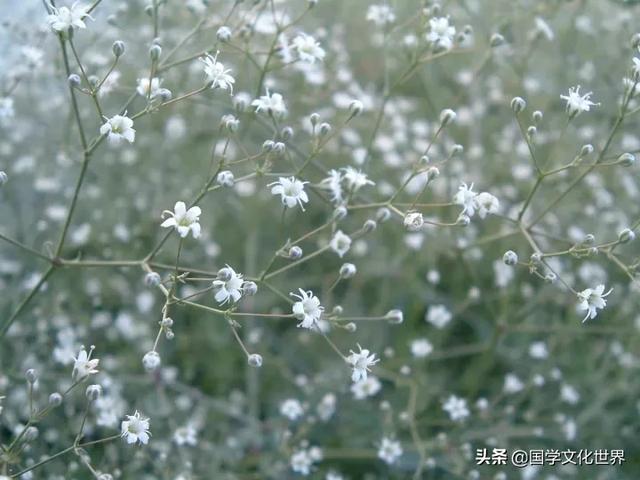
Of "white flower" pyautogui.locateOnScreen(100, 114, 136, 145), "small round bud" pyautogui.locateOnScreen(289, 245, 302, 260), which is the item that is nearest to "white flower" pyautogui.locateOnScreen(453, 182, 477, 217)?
"small round bud" pyautogui.locateOnScreen(289, 245, 302, 260)

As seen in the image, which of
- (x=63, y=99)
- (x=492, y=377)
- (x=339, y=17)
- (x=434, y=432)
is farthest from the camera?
(x=339, y=17)

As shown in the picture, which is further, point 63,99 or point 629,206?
point 63,99

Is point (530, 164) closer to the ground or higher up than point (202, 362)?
higher up

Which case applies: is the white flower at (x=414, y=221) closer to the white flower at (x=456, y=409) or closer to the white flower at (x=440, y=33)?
the white flower at (x=440, y=33)

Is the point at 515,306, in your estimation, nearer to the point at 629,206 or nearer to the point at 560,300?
the point at 560,300

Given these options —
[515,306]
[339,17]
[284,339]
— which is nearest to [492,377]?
[515,306]

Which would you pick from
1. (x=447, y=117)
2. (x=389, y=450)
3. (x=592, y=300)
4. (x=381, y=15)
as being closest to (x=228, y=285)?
(x=447, y=117)

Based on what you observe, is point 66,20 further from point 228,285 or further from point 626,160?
point 626,160

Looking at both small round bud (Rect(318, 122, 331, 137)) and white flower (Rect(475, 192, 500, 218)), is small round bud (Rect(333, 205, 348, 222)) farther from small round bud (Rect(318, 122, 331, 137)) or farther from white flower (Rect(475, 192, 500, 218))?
white flower (Rect(475, 192, 500, 218))
